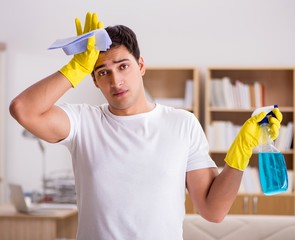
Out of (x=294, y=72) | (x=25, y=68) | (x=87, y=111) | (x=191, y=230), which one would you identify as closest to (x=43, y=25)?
(x=25, y=68)

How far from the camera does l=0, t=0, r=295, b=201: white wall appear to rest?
565cm

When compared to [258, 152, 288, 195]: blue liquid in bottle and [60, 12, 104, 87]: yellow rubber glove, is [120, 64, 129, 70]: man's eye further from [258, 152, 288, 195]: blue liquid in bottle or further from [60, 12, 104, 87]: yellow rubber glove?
[258, 152, 288, 195]: blue liquid in bottle

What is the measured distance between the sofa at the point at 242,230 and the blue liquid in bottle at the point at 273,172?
0.93 meters

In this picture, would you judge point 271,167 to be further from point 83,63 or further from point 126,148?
point 83,63

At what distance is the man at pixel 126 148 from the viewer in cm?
181

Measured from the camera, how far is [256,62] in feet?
18.6

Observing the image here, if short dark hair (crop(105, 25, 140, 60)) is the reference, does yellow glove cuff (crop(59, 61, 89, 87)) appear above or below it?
below

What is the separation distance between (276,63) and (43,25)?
2.08 m

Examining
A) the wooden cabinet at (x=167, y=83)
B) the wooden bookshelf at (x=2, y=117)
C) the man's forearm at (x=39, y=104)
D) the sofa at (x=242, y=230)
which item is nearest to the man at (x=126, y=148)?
the man's forearm at (x=39, y=104)

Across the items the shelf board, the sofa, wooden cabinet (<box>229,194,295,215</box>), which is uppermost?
the shelf board

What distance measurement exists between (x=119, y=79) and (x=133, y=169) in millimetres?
262

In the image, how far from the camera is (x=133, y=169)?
1843 mm

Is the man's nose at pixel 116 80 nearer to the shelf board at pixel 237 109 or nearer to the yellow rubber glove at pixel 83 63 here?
the yellow rubber glove at pixel 83 63

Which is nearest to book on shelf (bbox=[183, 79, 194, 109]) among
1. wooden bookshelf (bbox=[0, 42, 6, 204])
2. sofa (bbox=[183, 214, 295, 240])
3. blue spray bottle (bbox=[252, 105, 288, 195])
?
wooden bookshelf (bbox=[0, 42, 6, 204])
